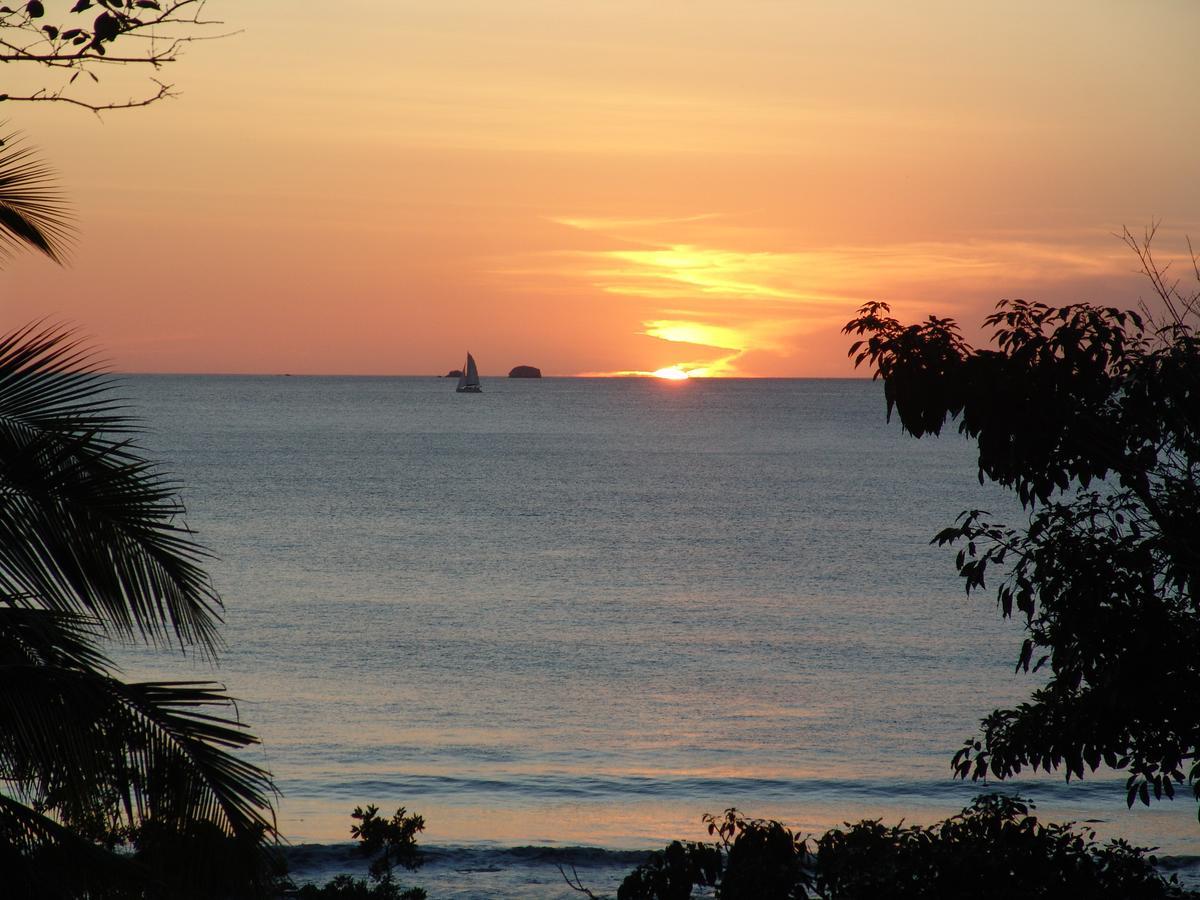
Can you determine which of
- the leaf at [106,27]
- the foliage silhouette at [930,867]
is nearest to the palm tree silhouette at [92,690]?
the leaf at [106,27]

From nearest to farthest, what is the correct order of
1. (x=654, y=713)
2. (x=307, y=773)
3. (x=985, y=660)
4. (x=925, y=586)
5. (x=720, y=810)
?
(x=720, y=810) → (x=307, y=773) → (x=654, y=713) → (x=985, y=660) → (x=925, y=586)

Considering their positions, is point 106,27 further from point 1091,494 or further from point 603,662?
point 603,662

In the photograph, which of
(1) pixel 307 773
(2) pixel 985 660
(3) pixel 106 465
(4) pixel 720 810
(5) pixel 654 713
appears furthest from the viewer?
(2) pixel 985 660

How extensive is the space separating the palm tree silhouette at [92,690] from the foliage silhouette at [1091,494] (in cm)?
408

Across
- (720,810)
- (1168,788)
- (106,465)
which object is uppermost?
(106,465)

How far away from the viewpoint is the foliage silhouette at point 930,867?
734 centimetres

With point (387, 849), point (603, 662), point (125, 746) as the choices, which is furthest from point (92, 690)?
point (603, 662)

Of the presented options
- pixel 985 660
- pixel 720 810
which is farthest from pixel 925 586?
pixel 720 810

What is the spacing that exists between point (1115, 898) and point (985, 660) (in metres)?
21.4

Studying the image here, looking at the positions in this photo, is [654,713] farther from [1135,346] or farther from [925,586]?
[925,586]

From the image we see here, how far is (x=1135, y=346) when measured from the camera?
23.8ft

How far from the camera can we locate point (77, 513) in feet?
18.2

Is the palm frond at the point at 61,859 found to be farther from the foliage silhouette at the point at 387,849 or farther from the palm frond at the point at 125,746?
the foliage silhouette at the point at 387,849

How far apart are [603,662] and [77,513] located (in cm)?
2233
